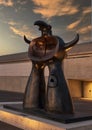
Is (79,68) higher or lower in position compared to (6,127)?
higher

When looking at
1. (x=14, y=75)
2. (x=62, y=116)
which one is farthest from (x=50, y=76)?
(x=14, y=75)

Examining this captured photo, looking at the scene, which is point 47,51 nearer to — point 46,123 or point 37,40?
A: point 37,40

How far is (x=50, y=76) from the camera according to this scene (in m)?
8.28

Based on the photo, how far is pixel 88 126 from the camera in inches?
270

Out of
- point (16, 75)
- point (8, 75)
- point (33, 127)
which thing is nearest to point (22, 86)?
point (16, 75)

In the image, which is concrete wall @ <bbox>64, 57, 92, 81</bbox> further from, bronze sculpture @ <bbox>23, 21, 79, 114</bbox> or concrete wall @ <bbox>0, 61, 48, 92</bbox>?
bronze sculpture @ <bbox>23, 21, 79, 114</bbox>

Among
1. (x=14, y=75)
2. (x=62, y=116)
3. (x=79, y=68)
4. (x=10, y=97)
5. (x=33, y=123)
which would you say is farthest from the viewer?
(x=14, y=75)

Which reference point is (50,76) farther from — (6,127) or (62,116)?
(6,127)

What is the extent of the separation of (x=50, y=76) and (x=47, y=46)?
1.32 meters

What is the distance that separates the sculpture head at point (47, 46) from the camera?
8.30 metres

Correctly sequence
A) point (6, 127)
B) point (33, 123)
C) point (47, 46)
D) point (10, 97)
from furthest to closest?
1. point (10, 97)
2. point (47, 46)
3. point (6, 127)
4. point (33, 123)

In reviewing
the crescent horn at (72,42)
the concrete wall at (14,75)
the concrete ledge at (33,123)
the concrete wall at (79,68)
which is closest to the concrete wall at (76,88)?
the concrete wall at (79,68)

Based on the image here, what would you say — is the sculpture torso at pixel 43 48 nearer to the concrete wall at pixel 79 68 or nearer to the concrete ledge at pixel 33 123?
the concrete ledge at pixel 33 123

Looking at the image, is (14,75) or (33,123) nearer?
(33,123)
